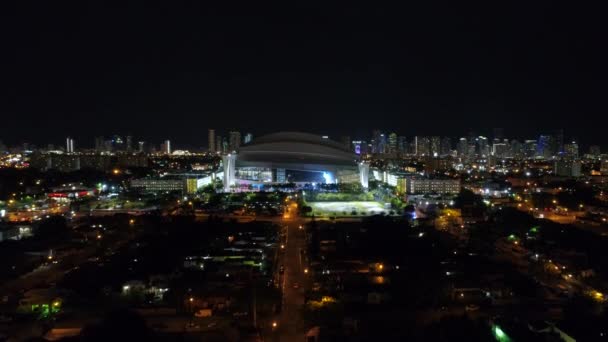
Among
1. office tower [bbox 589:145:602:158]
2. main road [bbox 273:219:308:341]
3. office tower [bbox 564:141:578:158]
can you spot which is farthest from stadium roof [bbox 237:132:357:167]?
office tower [bbox 589:145:602:158]

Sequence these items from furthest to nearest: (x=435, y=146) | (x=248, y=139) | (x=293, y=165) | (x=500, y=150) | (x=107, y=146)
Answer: (x=107, y=146)
(x=435, y=146)
(x=500, y=150)
(x=248, y=139)
(x=293, y=165)

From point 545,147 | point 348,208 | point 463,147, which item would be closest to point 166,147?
point 463,147

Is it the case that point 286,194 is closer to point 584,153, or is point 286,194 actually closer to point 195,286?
point 195,286

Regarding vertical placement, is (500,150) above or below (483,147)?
below

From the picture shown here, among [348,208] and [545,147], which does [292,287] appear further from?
[545,147]

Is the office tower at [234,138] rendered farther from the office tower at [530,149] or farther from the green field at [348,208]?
the green field at [348,208]

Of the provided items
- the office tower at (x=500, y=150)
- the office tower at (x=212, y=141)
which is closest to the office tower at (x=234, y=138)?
the office tower at (x=212, y=141)

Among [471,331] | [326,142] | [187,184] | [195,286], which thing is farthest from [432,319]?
[326,142]
